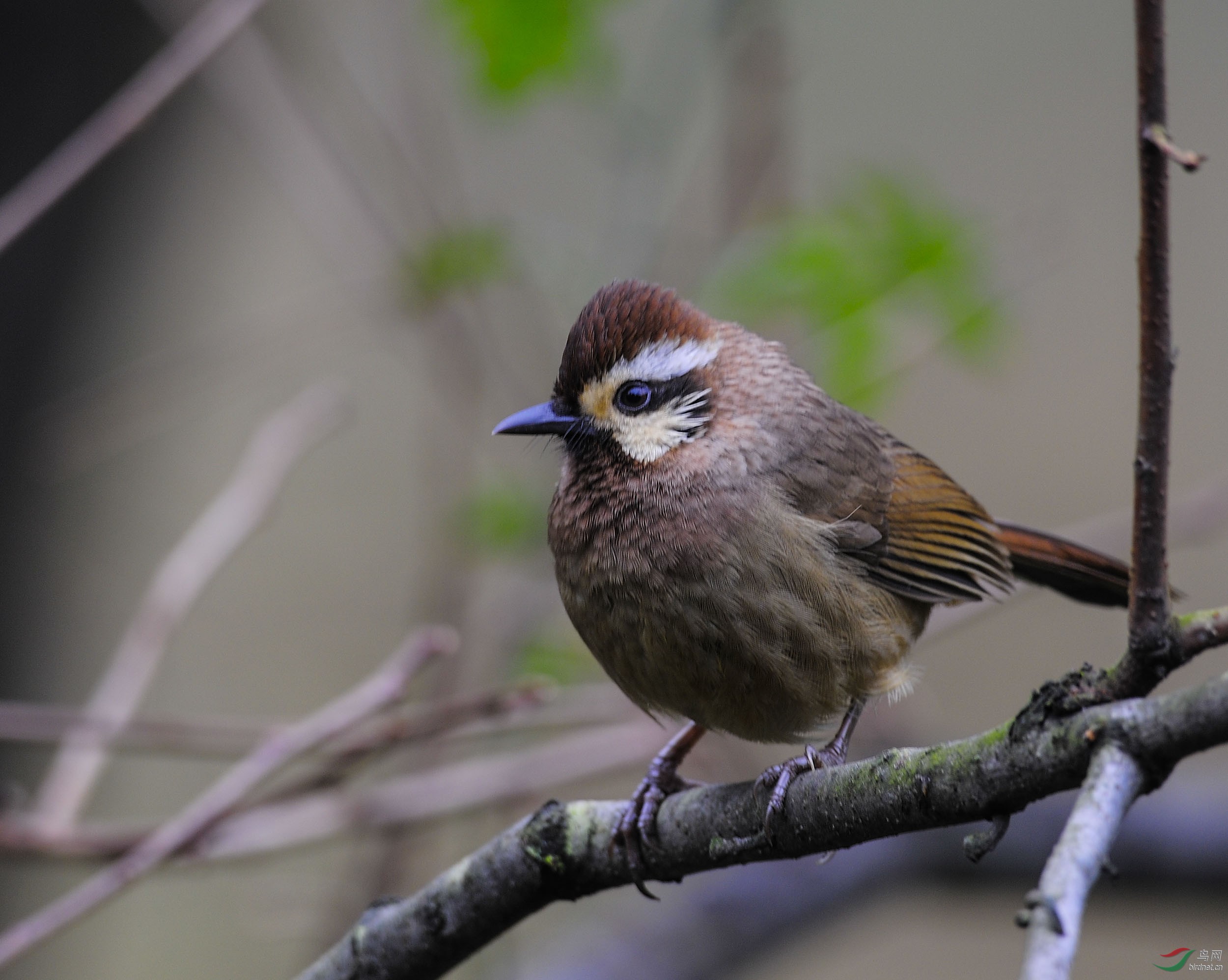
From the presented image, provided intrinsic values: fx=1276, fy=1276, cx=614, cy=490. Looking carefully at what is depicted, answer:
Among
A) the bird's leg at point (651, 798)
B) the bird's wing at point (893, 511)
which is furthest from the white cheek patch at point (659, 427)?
the bird's leg at point (651, 798)

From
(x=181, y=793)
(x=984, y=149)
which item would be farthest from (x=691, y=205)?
(x=181, y=793)

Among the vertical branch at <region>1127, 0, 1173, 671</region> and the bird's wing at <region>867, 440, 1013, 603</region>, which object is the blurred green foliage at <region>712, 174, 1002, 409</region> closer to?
the bird's wing at <region>867, 440, 1013, 603</region>

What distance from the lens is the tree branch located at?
4.98ft

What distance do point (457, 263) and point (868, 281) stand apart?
1.40 metres

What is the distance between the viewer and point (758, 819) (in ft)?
7.41

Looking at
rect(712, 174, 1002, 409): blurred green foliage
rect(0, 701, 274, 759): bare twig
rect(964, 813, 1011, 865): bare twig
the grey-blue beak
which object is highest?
rect(712, 174, 1002, 409): blurred green foliage

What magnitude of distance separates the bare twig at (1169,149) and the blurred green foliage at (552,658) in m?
2.84

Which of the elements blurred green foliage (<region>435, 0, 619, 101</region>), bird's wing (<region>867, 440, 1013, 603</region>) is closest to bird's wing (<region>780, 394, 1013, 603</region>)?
bird's wing (<region>867, 440, 1013, 603</region>)

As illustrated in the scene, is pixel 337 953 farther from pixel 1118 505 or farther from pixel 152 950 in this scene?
pixel 152 950

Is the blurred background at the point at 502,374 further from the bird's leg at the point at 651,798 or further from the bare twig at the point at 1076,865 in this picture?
the bare twig at the point at 1076,865

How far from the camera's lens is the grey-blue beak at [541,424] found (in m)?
3.10

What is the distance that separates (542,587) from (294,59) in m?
2.50

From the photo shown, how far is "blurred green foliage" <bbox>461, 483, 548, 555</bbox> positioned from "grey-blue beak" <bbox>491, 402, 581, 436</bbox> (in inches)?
54.2

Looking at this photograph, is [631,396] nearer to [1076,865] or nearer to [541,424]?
[541,424]
